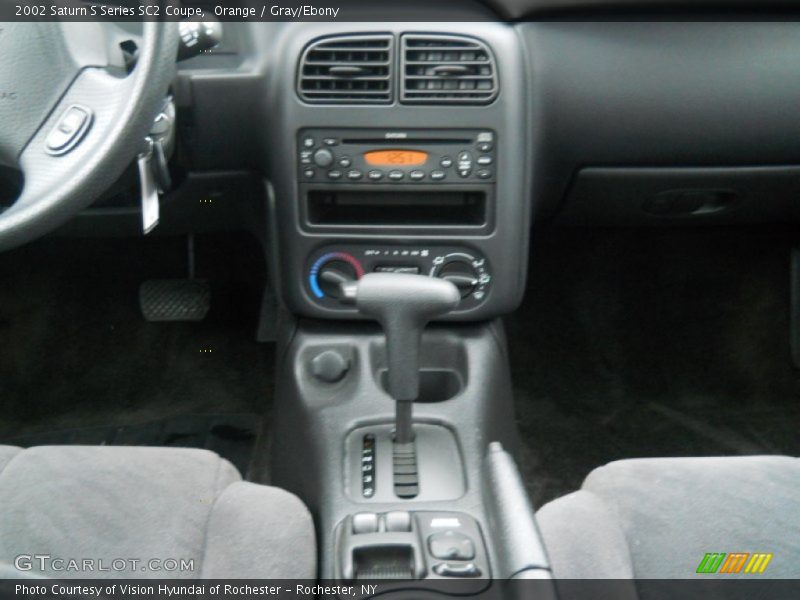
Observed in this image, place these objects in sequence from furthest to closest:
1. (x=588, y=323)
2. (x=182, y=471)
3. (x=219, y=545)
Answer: (x=588, y=323) < (x=182, y=471) < (x=219, y=545)

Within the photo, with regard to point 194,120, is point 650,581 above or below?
below

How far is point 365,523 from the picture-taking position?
1.11 metres

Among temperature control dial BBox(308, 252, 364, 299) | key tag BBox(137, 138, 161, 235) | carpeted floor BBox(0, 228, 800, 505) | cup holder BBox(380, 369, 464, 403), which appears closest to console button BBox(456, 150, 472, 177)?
temperature control dial BBox(308, 252, 364, 299)

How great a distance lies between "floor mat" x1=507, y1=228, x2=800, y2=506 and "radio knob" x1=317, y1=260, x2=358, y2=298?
692mm

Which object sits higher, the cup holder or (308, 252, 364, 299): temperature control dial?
(308, 252, 364, 299): temperature control dial

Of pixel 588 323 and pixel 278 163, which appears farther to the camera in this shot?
pixel 588 323

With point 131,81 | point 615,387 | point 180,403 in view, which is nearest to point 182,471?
point 131,81

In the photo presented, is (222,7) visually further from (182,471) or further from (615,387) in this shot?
(615,387)

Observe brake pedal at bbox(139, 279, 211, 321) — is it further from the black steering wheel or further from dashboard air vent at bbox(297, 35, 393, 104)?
the black steering wheel

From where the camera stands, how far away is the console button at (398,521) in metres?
1.09

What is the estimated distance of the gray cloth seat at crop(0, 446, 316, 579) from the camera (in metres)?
1.01

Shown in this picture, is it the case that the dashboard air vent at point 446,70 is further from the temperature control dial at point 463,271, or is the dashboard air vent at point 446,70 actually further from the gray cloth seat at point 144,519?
the gray cloth seat at point 144,519

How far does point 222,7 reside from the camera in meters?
1.41

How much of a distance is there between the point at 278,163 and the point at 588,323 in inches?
42.8
